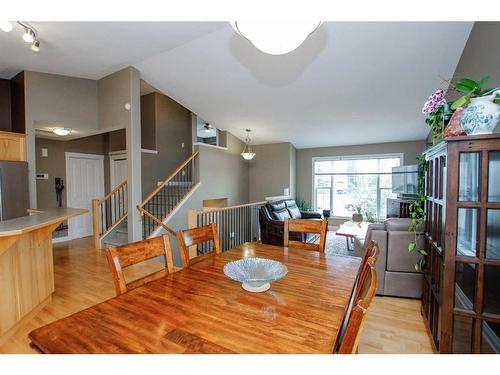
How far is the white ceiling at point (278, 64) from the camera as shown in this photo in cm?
288

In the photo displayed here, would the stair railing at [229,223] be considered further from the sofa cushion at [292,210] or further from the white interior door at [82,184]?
the white interior door at [82,184]

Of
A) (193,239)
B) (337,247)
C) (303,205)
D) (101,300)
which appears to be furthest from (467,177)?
(303,205)

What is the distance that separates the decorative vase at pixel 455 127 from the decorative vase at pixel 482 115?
6 cm

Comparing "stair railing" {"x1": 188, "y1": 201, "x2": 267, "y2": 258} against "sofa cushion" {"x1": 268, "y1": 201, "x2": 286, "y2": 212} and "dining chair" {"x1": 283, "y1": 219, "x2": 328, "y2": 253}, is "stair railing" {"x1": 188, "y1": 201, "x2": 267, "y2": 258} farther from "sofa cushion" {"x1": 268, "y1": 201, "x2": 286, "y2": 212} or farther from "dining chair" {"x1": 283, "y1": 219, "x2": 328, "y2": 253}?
"dining chair" {"x1": 283, "y1": 219, "x2": 328, "y2": 253}

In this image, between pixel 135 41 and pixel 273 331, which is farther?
pixel 135 41

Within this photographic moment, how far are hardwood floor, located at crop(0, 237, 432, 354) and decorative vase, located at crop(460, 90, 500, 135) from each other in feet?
5.44

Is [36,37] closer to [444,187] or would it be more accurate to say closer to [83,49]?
[83,49]

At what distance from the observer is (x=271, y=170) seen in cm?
697

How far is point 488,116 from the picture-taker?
1337mm

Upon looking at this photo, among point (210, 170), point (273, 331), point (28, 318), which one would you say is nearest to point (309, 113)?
point (210, 170)

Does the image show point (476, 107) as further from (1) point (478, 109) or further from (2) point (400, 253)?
(2) point (400, 253)

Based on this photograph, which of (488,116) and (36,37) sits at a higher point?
(36,37)
